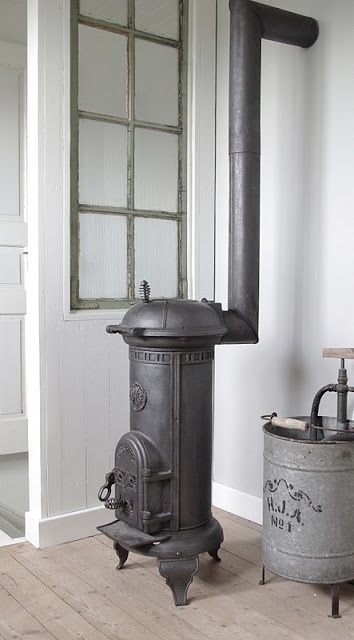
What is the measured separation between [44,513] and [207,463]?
0.79 meters

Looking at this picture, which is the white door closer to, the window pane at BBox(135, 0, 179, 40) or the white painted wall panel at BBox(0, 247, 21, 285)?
the white painted wall panel at BBox(0, 247, 21, 285)

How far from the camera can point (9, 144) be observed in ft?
13.9

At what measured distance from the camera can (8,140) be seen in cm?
424

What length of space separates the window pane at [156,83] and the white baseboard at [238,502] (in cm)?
175

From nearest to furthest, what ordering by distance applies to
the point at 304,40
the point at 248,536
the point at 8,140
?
the point at 304,40
the point at 248,536
the point at 8,140

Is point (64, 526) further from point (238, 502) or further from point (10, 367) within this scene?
point (10, 367)

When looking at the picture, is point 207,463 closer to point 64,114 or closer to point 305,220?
point 305,220

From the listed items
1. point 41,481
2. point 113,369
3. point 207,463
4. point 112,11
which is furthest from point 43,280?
point 112,11

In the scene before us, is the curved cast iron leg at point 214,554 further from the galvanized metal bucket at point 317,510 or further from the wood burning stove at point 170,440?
the galvanized metal bucket at point 317,510

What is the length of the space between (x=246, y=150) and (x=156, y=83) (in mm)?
770

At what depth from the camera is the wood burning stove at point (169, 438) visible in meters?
2.34

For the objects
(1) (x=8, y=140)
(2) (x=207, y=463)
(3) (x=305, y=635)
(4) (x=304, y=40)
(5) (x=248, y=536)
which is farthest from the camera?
(1) (x=8, y=140)

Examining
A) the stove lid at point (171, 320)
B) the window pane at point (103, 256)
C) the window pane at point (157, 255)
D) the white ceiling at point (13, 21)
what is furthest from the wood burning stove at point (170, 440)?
the white ceiling at point (13, 21)

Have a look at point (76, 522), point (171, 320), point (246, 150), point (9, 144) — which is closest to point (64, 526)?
point (76, 522)
